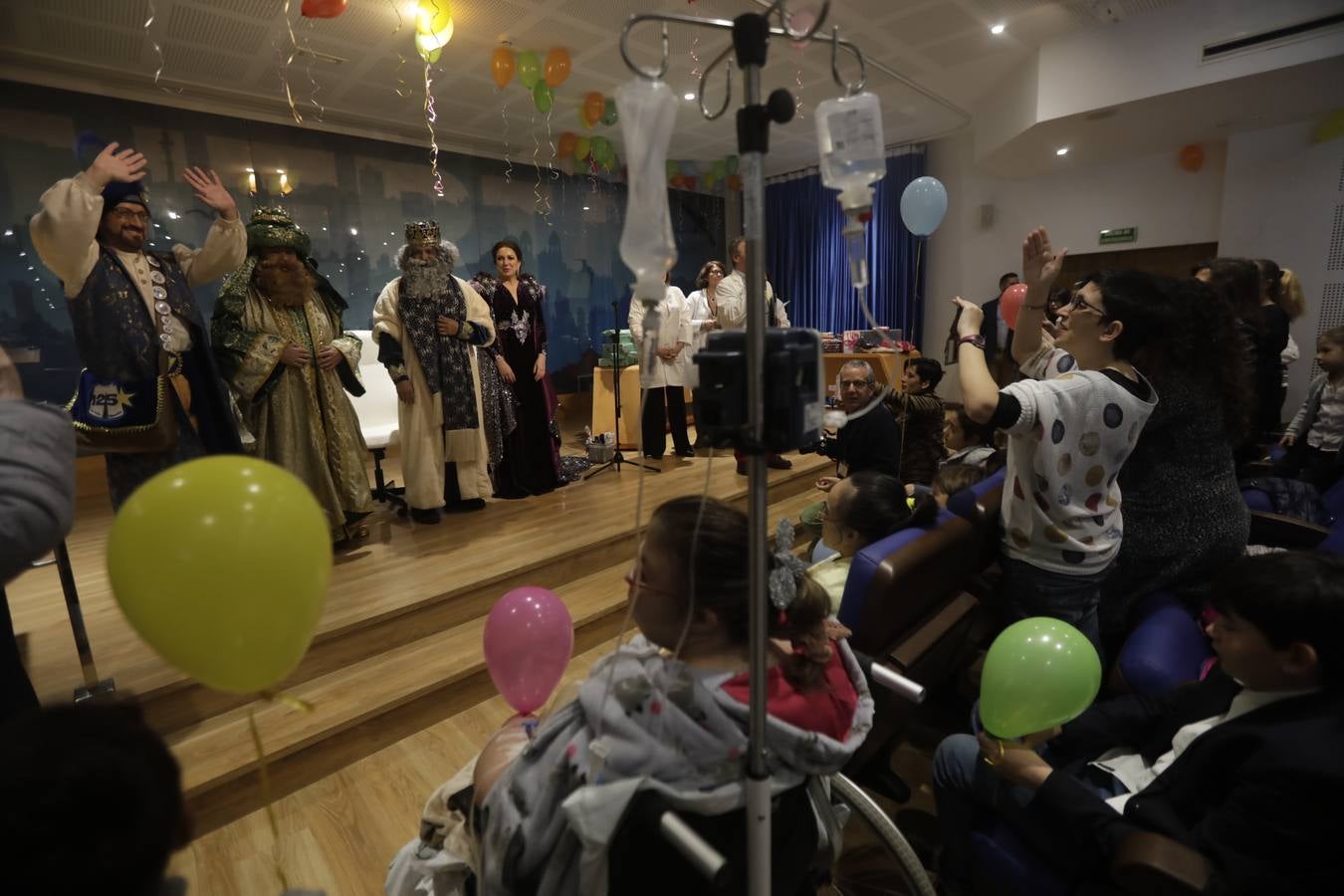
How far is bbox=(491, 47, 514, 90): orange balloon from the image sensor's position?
4086 mm

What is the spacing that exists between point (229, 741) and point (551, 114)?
5372 mm

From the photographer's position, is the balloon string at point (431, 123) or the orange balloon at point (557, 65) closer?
the orange balloon at point (557, 65)

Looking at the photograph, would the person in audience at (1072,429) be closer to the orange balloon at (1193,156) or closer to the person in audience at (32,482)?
the person in audience at (32,482)

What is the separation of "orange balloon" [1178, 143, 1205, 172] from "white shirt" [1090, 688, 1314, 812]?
253 inches

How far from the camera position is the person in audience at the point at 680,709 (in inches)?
30.5

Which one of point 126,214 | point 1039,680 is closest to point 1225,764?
point 1039,680

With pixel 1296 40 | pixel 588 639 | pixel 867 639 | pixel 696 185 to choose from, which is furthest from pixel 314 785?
pixel 696 185

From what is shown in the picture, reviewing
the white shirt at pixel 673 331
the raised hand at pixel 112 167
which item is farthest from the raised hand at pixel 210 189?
the white shirt at pixel 673 331

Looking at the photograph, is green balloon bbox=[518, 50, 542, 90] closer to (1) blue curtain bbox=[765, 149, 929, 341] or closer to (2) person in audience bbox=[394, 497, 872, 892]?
(1) blue curtain bbox=[765, 149, 929, 341]

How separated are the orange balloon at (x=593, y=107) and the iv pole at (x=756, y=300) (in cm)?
477

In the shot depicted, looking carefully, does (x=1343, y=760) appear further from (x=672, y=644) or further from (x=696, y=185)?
(x=696, y=185)

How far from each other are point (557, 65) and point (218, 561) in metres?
4.58

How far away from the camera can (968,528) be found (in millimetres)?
1737

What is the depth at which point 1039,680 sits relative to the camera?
1.15 m
